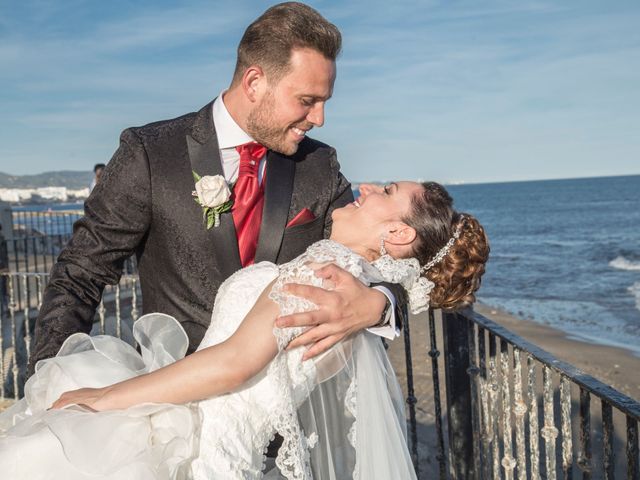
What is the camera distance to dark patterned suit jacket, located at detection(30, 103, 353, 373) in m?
2.49

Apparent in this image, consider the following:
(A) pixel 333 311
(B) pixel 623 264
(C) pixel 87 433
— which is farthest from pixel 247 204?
(B) pixel 623 264

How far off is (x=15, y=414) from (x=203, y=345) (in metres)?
0.65

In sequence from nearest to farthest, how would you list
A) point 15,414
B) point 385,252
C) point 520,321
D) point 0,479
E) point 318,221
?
point 0,479 → point 15,414 → point 385,252 → point 318,221 → point 520,321

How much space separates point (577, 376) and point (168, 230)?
1.61 m

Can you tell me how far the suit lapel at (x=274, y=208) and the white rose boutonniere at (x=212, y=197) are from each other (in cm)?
17

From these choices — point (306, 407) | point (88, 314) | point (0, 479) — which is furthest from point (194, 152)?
point (0, 479)

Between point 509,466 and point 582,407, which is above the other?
point 582,407

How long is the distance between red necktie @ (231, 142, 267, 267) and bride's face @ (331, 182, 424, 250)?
329 mm

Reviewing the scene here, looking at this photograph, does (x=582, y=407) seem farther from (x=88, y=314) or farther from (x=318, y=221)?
(x=88, y=314)

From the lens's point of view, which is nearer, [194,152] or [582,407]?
[582,407]

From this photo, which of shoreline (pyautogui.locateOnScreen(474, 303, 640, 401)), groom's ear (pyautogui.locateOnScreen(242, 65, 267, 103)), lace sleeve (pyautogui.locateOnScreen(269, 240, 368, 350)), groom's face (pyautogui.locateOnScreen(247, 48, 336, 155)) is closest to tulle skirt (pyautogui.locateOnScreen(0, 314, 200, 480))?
lace sleeve (pyautogui.locateOnScreen(269, 240, 368, 350))

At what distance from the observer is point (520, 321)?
16281 millimetres

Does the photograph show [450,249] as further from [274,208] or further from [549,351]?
[549,351]

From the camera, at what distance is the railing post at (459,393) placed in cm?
337
